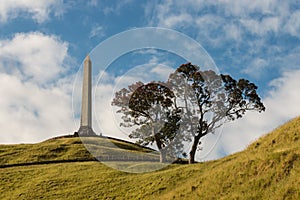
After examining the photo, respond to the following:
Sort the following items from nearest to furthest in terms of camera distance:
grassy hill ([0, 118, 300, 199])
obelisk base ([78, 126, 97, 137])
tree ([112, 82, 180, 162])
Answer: grassy hill ([0, 118, 300, 199]) < tree ([112, 82, 180, 162]) < obelisk base ([78, 126, 97, 137])

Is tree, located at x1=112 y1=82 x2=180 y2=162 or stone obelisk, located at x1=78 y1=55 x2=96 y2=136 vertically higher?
stone obelisk, located at x1=78 y1=55 x2=96 y2=136

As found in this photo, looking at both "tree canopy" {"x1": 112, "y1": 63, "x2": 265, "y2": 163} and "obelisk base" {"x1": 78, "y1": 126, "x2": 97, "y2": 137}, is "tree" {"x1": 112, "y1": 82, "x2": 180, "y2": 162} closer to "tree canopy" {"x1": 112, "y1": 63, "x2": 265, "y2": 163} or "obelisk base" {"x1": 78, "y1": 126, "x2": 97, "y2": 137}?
"tree canopy" {"x1": 112, "y1": 63, "x2": 265, "y2": 163}

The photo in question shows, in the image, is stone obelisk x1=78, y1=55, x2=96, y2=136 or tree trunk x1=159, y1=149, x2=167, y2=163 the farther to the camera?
stone obelisk x1=78, y1=55, x2=96, y2=136

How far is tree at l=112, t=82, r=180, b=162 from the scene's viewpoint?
164ft

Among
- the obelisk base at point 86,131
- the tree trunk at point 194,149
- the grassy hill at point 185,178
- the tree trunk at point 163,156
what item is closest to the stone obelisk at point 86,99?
the obelisk base at point 86,131

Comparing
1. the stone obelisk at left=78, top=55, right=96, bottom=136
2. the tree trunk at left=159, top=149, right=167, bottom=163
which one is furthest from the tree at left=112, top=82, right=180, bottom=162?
the stone obelisk at left=78, top=55, right=96, bottom=136

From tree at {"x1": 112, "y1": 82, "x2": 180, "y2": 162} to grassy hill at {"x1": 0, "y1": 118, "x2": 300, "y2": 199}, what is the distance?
732 centimetres

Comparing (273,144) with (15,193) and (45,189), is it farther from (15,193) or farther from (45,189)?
(15,193)

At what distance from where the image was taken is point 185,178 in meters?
36.4

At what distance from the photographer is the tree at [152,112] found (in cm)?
4991

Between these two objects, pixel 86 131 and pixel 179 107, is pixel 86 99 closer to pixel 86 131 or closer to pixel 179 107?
pixel 86 131

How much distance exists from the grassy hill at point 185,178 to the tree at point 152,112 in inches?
288

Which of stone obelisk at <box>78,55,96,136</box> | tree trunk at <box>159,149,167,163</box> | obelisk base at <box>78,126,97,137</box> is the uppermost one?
stone obelisk at <box>78,55,96,136</box>

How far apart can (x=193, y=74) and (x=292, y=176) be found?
3181 cm
